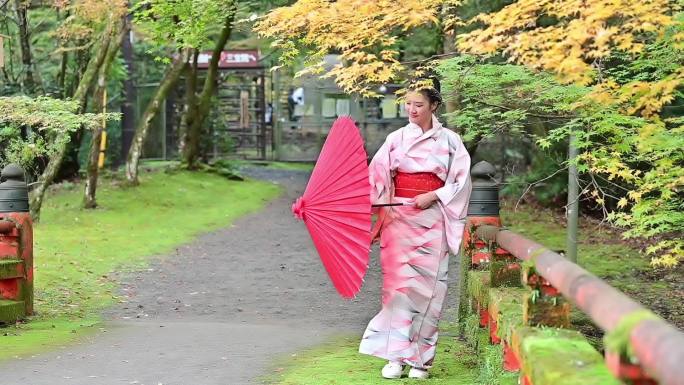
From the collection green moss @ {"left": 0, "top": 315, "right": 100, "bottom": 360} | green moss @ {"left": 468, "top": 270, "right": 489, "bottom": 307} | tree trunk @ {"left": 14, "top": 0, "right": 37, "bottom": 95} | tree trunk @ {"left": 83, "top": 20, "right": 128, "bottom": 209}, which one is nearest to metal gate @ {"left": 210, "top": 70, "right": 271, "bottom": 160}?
tree trunk @ {"left": 14, "top": 0, "right": 37, "bottom": 95}

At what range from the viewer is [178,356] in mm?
6277

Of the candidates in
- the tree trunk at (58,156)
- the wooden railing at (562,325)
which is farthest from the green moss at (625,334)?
the tree trunk at (58,156)

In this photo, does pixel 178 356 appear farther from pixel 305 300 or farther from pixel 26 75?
pixel 26 75

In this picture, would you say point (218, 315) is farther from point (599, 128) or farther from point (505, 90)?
point (599, 128)

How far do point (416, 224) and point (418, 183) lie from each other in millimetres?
249

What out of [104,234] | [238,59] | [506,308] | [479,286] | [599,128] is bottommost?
[104,234]

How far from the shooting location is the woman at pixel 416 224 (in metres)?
5.58

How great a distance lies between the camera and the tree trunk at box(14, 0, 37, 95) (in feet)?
53.3

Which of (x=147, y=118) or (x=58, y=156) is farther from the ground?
(x=147, y=118)

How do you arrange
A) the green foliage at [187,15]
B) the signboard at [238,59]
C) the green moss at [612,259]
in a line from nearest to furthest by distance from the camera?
1. the green moss at [612,259]
2. the green foliage at [187,15]
3. the signboard at [238,59]

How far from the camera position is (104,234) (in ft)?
47.1

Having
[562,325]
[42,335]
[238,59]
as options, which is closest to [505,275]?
[562,325]

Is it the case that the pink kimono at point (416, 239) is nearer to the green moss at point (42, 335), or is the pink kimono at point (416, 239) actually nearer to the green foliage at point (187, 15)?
the green moss at point (42, 335)

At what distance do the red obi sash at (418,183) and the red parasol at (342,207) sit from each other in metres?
0.36
